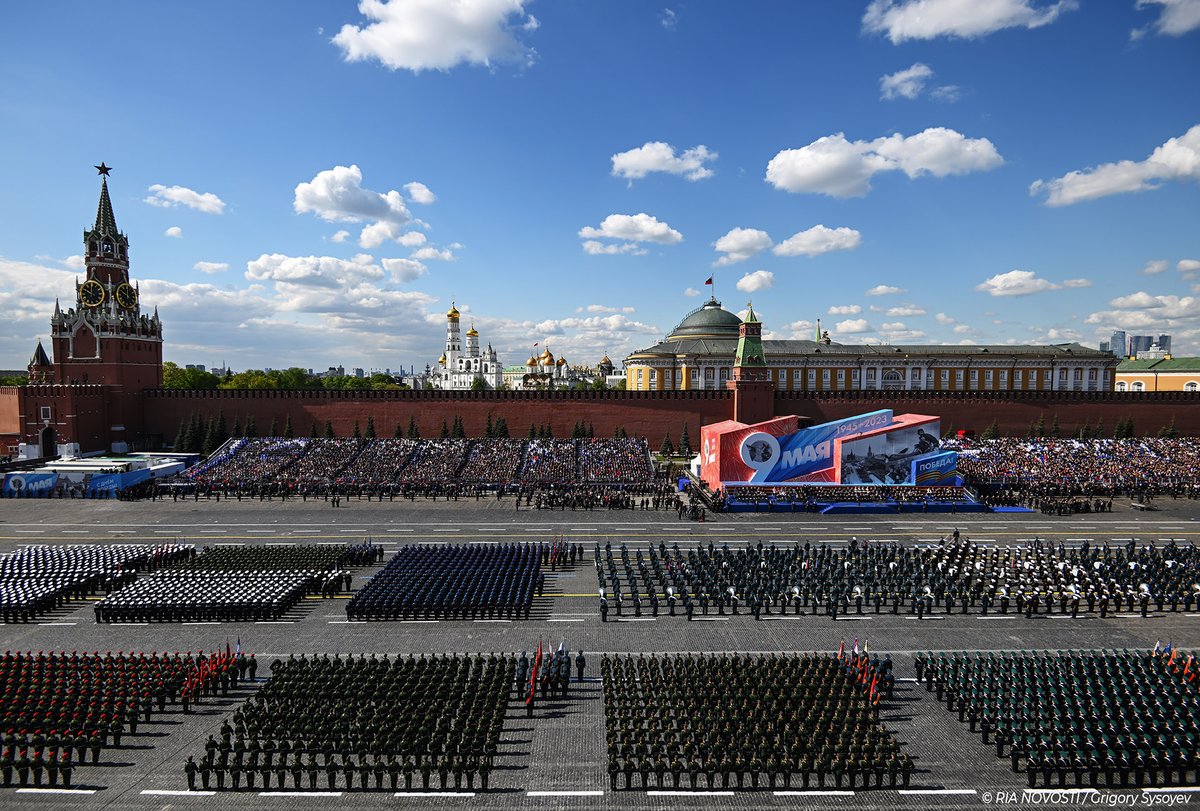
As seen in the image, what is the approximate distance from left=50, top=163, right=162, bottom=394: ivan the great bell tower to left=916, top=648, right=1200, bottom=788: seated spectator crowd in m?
57.1

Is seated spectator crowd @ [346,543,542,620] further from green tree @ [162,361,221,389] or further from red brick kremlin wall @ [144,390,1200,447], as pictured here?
green tree @ [162,361,221,389]

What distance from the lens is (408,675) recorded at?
47.5ft

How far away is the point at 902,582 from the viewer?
69.8 feet

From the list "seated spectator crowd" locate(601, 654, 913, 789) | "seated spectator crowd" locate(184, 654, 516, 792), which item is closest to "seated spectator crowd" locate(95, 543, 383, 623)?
"seated spectator crowd" locate(184, 654, 516, 792)

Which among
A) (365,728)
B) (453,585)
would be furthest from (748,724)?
(453,585)

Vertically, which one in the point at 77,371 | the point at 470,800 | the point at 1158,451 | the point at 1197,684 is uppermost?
the point at 77,371

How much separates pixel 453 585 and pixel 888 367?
63.8m

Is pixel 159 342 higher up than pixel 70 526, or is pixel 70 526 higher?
pixel 159 342

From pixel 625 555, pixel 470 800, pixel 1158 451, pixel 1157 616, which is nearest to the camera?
pixel 470 800

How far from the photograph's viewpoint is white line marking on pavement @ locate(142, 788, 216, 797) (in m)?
11.0

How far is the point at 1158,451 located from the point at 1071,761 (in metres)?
45.0

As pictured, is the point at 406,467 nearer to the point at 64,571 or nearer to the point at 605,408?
the point at 605,408

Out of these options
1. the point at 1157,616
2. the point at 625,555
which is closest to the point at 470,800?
the point at 625,555

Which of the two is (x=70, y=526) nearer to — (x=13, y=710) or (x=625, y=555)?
(x=13, y=710)
